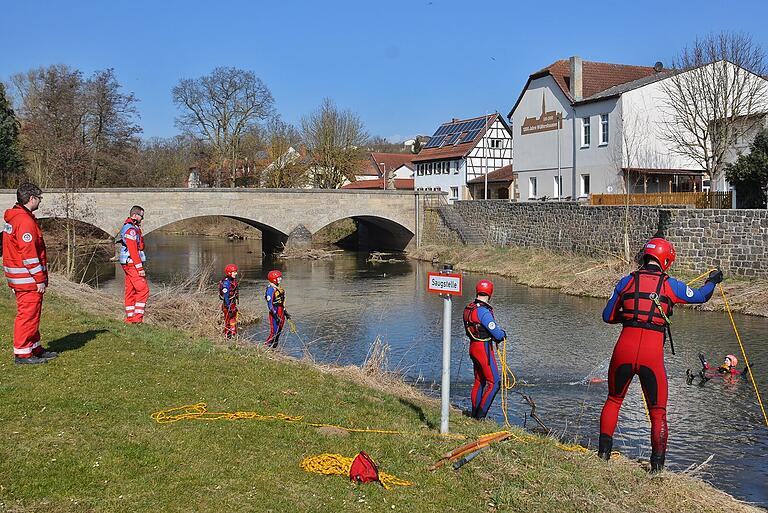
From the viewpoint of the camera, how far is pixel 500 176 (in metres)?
51.7

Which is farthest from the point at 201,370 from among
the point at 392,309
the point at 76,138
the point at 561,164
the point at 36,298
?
the point at 76,138

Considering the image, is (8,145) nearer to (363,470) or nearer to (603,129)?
(603,129)

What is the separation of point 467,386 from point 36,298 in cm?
689

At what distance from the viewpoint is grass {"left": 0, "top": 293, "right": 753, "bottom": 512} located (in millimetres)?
5000

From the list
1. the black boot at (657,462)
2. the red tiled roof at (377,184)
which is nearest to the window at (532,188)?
the red tiled roof at (377,184)

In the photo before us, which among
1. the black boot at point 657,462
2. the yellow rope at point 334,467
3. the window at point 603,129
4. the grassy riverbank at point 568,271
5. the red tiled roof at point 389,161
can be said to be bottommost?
the black boot at point 657,462

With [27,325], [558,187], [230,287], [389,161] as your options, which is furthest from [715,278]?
[389,161]

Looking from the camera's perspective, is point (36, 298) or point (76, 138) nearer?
point (36, 298)

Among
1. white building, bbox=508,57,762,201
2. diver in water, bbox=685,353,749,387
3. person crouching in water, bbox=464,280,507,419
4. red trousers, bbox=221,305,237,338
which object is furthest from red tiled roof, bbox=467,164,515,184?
person crouching in water, bbox=464,280,507,419

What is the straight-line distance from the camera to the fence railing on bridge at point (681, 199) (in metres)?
27.1

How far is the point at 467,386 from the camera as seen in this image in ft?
40.4

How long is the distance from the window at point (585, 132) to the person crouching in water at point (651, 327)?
32.0 metres

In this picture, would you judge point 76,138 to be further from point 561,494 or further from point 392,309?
point 561,494

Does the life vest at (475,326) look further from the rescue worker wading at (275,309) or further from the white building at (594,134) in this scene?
the white building at (594,134)
